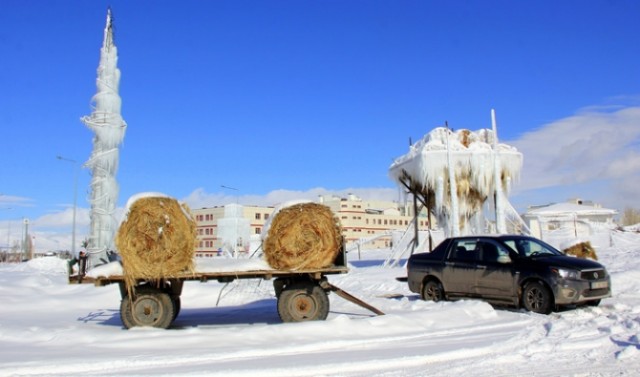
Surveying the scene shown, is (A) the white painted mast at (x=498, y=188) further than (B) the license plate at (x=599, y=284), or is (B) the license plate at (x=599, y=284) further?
(A) the white painted mast at (x=498, y=188)

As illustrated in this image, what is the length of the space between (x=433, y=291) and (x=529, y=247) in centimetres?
252

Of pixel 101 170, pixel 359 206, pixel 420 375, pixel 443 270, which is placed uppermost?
pixel 359 206

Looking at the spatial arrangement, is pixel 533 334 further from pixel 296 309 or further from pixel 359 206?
pixel 359 206

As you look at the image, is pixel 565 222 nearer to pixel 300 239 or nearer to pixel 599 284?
pixel 599 284

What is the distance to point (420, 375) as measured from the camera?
6.59 metres

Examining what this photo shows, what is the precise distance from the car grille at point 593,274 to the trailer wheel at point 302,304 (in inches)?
209

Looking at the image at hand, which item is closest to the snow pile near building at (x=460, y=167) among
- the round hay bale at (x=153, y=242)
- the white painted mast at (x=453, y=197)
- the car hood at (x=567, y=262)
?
the white painted mast at (x=453, y=197)

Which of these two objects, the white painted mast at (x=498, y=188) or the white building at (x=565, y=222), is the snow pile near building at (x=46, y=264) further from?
the white building at (x=565, y=222)

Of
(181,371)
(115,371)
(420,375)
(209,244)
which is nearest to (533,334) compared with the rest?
(420,375)

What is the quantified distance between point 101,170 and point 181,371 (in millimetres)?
11796

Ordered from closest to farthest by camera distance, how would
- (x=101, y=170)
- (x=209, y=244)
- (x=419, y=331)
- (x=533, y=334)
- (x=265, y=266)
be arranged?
(x=533, y=334)
(x=419, y=331)
(x=265, y=266)
(x=101, y=170)
(x=209, y=244)

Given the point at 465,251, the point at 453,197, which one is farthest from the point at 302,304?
the point at 453,197

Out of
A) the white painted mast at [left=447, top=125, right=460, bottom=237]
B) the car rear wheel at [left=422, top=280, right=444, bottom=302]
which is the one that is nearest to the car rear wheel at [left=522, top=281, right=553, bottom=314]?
the car rear wheel at [left=422, top=280, right=444, bottom=302]

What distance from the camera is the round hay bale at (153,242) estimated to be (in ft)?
33.3
